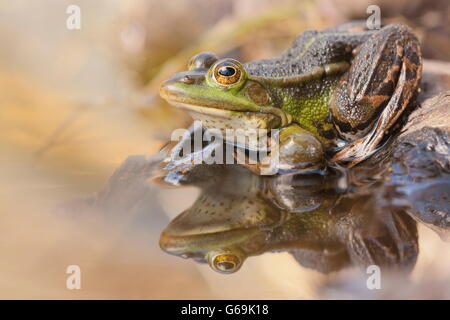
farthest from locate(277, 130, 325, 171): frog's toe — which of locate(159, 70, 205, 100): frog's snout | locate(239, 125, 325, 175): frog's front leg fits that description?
locate(159, 70, 205, 100): frog's snout

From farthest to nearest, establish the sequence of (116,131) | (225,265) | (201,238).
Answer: (116,131) → (201,238) → (225,265)

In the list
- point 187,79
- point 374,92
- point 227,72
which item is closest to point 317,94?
point 374,92

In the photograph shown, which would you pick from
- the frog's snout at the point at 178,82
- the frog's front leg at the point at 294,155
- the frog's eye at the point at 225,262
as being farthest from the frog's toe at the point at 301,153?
the frog's eye at the point at 225,262

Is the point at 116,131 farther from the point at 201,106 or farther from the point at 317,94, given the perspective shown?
the point at 317,94

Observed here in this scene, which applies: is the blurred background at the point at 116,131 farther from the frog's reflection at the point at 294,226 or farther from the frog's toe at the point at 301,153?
the frog's toe at the point at 301,153

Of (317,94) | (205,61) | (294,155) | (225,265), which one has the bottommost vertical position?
(225,265)

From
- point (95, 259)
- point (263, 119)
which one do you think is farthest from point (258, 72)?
point (95, 259)

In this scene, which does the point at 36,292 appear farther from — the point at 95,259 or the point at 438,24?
the point at 438,24
